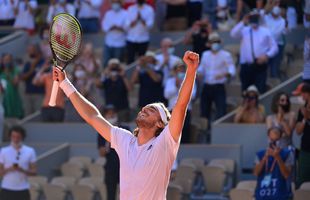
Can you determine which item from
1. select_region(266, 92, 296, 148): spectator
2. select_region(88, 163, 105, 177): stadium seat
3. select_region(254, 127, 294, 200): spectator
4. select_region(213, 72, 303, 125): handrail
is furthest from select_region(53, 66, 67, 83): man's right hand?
select_region(213, 72, 303, 125): handrail

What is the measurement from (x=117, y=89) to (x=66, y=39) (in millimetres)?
8989

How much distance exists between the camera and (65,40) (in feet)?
26.8

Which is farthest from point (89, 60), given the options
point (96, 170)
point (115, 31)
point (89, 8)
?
point (96, 170)

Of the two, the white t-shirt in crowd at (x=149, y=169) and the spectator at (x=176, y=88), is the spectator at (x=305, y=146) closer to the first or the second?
the spectator at (x=176, y=88)

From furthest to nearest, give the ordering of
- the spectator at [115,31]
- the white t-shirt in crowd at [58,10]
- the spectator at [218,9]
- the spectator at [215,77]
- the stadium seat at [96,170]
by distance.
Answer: the white t-shirt in crowd at [58,10]
the spectator at [218,9]
the spectator at [115,31]
the spectator at [215,77]
the stadium seat at [96,170]

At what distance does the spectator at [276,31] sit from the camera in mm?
17734

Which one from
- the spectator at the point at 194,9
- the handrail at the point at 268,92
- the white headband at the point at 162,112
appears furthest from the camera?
the spectator at the point at 194,9

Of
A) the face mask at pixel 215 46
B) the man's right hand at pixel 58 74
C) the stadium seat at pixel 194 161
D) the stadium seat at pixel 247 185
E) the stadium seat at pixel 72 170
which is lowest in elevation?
the stadium seat at pixel 72 170

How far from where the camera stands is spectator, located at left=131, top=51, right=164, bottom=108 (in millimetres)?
17047

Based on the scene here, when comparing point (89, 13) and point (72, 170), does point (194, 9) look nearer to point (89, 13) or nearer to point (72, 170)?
point (89, 13)

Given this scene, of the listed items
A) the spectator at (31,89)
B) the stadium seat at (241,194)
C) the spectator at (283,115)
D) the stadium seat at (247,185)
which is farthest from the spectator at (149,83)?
the stadium seat at (241,194)

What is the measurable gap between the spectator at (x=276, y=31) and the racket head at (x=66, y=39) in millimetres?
9699

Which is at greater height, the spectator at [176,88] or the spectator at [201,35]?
the spectator at [201,35]

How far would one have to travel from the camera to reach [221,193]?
49.2 ft
